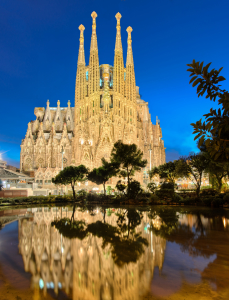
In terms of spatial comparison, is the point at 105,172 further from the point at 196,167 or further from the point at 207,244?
the point at 207,244

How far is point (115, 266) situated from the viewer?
19.5ft

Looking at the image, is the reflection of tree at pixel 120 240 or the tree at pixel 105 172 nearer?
the reflection of tree at pixel 120 240

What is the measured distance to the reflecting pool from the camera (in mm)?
4570

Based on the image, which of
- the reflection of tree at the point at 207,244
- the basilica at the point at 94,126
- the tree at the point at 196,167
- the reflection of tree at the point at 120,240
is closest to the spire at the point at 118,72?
the basilica at the point at 94,126

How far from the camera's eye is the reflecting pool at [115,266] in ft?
15.0

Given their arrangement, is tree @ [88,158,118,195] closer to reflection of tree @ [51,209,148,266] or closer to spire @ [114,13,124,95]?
reflection of tree @ [51,209,148,266]

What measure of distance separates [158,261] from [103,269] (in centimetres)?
162

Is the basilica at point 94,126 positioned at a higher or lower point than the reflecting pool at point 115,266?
higher

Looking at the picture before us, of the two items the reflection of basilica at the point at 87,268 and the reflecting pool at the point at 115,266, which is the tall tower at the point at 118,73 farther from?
the reflection of basilica at the point at 87,268

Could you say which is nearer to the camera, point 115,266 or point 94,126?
point 115,266

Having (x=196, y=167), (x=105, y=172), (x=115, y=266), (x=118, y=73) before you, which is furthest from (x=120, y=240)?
(x=118, y=73)

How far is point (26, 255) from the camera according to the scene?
7.11m

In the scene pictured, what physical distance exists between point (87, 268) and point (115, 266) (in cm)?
73

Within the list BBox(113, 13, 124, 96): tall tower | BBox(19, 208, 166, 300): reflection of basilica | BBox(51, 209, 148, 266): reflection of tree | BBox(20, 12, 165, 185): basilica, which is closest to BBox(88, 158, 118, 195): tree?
BBox(20, 12, 165, 185): basilica
